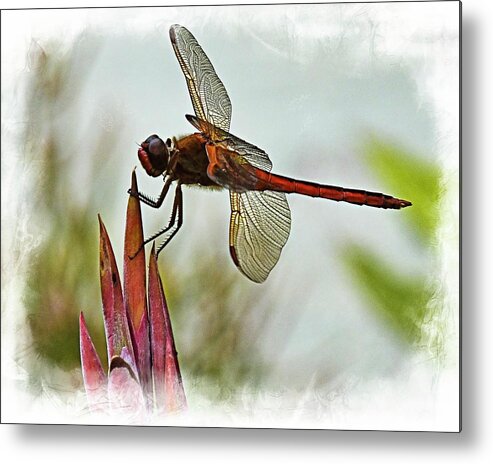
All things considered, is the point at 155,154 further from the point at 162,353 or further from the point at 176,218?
the point at 162,353

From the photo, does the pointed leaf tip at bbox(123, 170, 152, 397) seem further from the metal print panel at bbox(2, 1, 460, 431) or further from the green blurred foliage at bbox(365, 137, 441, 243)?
the green blurred foliage at bbox(365, 137, 441, 243)

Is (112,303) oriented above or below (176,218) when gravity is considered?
below

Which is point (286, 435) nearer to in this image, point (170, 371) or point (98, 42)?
point (170, 371)

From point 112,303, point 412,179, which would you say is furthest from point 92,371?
point 412,179

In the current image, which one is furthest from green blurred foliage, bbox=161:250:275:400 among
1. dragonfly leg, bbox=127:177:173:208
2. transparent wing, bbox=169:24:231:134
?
transparent wing, bbox=169:24:231:134

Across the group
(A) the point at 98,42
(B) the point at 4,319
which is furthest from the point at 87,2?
(B) the point at 4,319

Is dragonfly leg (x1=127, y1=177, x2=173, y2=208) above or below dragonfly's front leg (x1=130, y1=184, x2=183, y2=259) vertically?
above

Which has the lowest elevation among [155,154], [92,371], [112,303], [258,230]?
[92,371]

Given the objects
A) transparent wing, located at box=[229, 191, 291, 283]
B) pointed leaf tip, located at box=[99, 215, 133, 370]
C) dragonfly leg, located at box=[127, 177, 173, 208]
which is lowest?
pointed leaf tip, located at box=[99, 215, 133, 370]

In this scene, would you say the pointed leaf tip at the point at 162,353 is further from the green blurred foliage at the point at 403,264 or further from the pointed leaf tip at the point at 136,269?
the green blurred foliage at the point at 403,264
